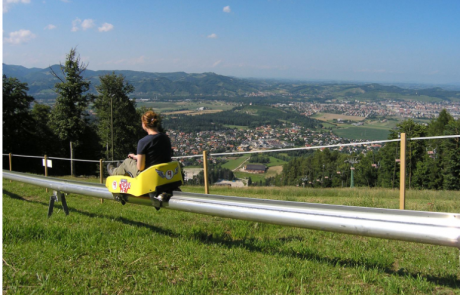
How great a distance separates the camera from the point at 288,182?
20828mm

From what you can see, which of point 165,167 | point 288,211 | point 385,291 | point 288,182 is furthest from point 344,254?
point 288,182

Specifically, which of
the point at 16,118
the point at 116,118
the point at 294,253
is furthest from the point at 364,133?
the point at 294,253

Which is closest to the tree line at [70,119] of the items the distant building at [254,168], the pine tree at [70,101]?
the pine tree at [70,101]

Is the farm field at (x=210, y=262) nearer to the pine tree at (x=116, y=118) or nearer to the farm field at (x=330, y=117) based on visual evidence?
the pine tree at (x=116, y=118)

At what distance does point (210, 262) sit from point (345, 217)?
151 centimetres

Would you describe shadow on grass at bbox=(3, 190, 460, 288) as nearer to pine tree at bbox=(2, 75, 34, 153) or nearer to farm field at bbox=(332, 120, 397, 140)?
pine tree at bbox=(2, 75, 34, 153)

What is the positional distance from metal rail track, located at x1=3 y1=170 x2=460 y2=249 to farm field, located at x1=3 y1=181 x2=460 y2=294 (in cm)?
55

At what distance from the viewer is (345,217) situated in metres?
2.72

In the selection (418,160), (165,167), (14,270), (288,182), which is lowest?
(288,182)

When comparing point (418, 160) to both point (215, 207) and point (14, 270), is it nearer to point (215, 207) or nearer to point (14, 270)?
point (215, 207)

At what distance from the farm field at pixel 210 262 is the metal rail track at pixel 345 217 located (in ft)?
1.79

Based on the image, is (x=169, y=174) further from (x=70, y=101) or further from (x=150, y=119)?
(x=70, y=101)

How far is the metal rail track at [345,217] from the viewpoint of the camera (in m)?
2.35

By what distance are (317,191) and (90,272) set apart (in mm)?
11374
